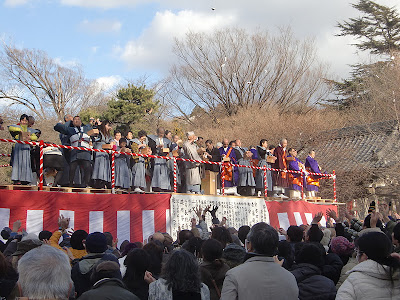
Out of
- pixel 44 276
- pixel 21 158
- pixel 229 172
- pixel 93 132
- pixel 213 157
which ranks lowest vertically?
pixel 44 276

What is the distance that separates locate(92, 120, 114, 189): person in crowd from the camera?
36.0ft

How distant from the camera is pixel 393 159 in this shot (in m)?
23.4

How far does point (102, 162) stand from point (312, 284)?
23.7 feet

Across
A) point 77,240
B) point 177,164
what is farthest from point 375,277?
point 177,164

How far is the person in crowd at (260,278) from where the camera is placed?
12.7 feet

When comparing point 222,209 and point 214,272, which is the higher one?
point 222,209

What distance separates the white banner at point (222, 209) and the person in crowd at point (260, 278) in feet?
25.7

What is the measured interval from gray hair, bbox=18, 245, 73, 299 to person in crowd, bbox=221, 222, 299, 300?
1316 mm

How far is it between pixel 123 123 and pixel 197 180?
16037 millimetres

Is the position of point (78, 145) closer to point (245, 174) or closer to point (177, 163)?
point (177, 163)

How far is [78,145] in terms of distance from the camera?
1084 centimetres

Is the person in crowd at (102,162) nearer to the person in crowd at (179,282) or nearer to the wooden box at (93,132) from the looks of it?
the wooden box at (93,132)

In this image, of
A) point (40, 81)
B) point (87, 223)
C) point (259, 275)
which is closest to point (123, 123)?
point (40, 81)

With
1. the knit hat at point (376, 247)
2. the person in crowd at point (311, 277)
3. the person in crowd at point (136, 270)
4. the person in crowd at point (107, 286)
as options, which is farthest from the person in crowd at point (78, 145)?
the knit hat at point (376, 247)
